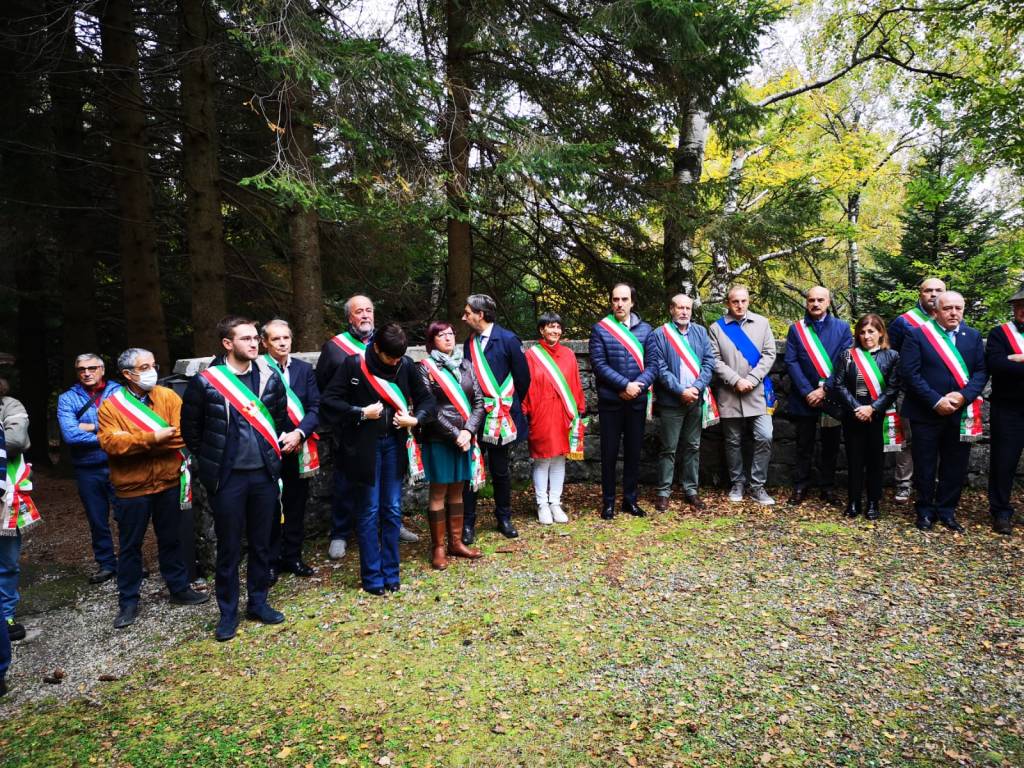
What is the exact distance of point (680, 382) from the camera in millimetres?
6086

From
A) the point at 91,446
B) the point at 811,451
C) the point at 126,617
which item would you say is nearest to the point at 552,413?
the point at 811,451

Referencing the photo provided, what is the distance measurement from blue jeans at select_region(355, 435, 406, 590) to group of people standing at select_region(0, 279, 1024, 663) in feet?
0.05

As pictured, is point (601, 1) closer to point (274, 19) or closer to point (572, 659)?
point (274, 19)

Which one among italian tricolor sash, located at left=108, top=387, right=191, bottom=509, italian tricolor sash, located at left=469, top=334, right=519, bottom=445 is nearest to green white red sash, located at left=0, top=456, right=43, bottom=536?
italian tricolor sash, located at left=108, top=387, right=191, bottom=509

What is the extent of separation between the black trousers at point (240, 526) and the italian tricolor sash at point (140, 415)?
27.0 inches

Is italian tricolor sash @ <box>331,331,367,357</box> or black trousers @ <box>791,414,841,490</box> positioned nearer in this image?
italian tricolor sash @ <box>331,331,367,357</box>

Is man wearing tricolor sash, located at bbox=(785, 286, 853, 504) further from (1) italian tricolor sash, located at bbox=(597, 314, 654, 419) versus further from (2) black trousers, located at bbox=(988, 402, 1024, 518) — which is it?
(1) italian tricolor sash, located at bbox=(597, 314, 654, 419)

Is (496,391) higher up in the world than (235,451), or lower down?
higher up

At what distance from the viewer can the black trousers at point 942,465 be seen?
544 cm

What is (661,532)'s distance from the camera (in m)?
5.53

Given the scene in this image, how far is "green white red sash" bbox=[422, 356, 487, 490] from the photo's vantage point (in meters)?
4.86

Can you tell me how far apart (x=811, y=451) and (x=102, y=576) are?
20.9 ft

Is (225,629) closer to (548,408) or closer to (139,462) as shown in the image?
(139,462)

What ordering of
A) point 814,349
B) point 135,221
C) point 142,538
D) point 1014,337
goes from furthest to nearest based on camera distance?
point 135,221
point 814,349
point 1014,337
point 142,538
